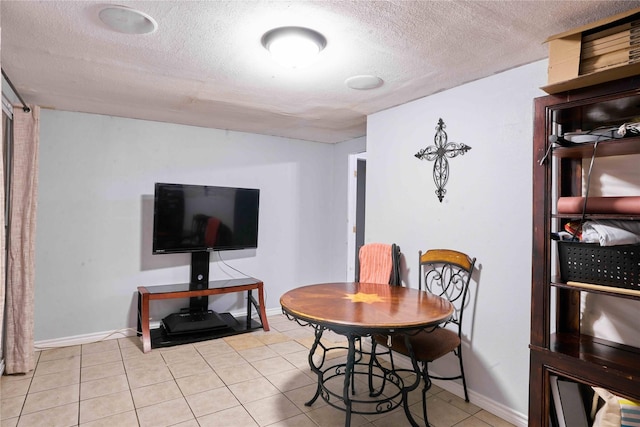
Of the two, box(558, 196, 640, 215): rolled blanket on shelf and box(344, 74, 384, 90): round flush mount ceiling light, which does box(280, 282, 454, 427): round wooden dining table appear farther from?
box(344, 74, 384, 90): round flush mount ceiling light

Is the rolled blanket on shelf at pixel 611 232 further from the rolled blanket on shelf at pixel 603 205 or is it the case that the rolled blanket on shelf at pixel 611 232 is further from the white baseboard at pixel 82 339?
the white baseboard at pixel 82 339

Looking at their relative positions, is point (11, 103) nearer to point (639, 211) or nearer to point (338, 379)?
point (338, 379)

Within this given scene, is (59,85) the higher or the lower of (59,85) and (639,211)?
the higher

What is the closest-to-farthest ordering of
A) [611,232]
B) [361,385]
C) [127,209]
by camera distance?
1. [611,232]
2. [361,385]
3. [127,209]

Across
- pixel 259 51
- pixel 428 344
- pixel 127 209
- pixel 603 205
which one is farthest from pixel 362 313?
pixel 127 209

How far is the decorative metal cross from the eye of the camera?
2.75m

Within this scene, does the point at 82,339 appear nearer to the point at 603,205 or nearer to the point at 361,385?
the point at 361,385

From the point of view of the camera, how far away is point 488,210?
249 centimetres

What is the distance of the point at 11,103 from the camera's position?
2783 millimetres

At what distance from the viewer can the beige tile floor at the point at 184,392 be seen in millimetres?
2291

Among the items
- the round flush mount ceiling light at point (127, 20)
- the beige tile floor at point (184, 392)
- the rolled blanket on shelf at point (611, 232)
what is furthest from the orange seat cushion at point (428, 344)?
the round flush mount ceiling light at point (127, 20)

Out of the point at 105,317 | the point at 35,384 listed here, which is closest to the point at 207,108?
the point at 105,317

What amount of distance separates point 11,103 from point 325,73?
8.00 ft

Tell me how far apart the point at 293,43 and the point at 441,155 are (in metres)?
1.47
